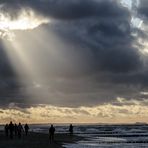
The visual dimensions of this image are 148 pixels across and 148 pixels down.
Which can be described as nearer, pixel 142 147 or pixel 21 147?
pixel 21 147

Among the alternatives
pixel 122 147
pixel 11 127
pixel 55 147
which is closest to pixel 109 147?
pixel 122 147

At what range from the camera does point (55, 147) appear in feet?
168

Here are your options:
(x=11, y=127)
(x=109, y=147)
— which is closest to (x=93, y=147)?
(x=109, y=147)

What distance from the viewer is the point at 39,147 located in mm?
49531

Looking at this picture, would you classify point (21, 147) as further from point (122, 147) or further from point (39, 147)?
point (122, 147)

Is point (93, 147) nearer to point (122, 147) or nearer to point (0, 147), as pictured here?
point (122, 147)

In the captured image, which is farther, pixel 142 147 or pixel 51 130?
pixel 51 130

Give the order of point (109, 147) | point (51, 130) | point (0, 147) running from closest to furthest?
point (0, 147)
point (109, 147)
point (51, 130)

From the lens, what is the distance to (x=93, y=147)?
52.3 metres

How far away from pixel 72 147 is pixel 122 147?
6042mm

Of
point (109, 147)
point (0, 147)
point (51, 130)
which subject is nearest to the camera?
point (0, 147)

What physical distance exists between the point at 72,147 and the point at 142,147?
842cm

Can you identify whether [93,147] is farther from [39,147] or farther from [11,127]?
[11,127]

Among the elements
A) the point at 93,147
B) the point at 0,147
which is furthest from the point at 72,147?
the point at 0,147
